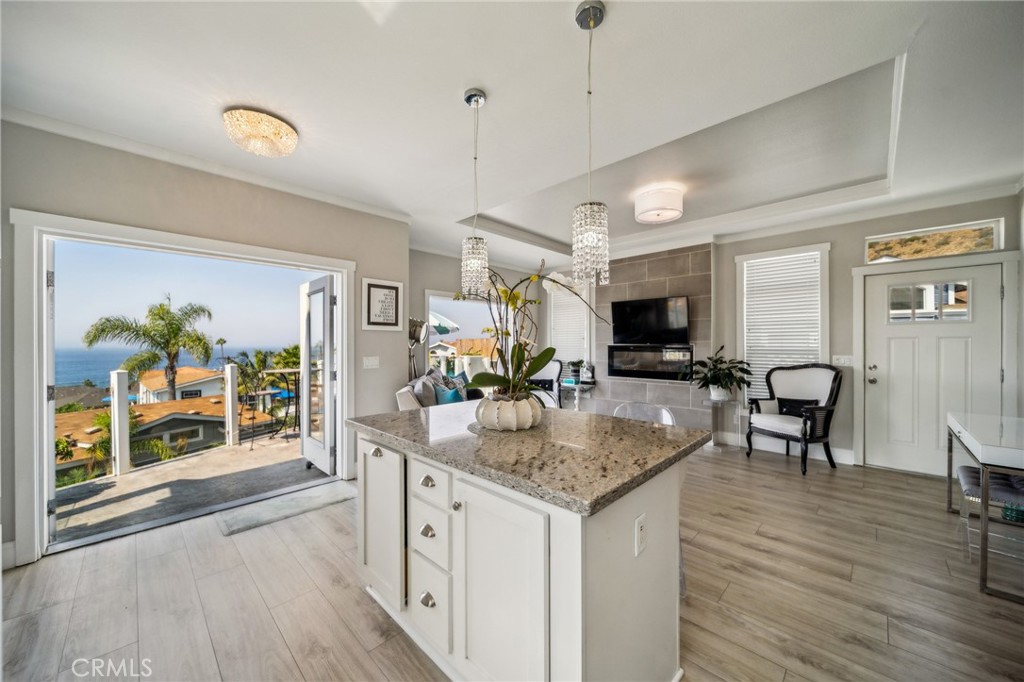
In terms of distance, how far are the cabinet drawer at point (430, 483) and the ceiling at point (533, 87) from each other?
1.81m

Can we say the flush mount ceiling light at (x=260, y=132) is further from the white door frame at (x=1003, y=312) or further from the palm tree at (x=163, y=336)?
the white door frame at (x=1003, y=312)

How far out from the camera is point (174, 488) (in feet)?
10.8

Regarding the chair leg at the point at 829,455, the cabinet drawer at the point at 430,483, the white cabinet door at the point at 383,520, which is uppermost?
the cabinet drawer at the point at 430,483

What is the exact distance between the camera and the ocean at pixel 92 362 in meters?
4.13

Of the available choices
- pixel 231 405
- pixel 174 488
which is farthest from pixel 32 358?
pixel 231 405

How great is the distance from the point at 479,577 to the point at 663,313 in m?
4.40

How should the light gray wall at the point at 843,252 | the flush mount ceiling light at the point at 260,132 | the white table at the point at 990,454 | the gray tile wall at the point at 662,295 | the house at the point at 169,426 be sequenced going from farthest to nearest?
the gray tile wall at the point at 662,295
the house at the point at 169,426
the light gray wall at the point at 843,252
the flush mount ceiling light at the point at 260,132
the white table at the point at 990,454

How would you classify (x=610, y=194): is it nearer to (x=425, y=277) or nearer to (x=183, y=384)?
(x=425, y=277)

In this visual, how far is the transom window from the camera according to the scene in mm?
3260

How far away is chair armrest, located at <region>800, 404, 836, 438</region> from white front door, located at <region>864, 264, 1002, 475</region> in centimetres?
47

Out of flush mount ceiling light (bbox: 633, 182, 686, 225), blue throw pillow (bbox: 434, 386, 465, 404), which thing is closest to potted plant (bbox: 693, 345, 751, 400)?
flush mount ceiling light (bbox: 633, 182, 686, 225)

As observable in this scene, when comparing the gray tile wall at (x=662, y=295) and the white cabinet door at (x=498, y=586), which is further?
the gray tile wall at (x=662, y=295)

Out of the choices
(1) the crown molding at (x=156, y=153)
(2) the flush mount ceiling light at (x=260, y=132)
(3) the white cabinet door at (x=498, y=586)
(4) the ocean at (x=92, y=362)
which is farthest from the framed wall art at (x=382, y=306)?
(4) the ocean at (x=92, y=362)

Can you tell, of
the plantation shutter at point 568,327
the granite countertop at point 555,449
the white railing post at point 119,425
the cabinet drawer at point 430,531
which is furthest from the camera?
the plantation shutter at point 568,327
